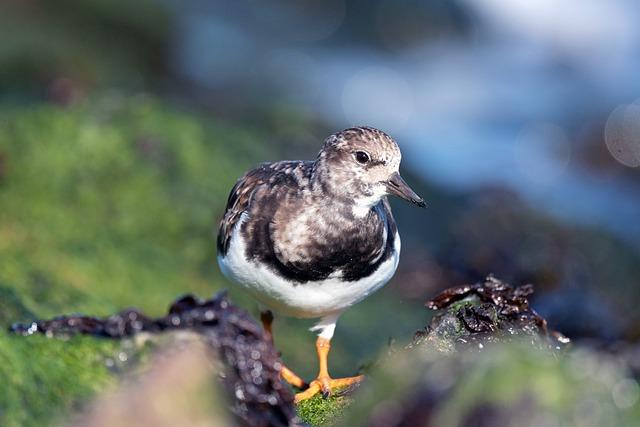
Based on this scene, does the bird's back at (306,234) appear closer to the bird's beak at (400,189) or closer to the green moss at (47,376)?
the bird's beak at (400,189)

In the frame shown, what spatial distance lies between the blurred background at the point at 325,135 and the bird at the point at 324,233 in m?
1.11

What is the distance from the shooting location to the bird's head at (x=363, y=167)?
3854 millimetres

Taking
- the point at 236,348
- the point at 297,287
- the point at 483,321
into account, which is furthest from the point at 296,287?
the point at 236,348

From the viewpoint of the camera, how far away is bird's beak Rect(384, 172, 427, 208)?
12.5ft

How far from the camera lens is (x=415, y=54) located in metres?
13.7

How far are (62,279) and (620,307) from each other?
4278 millimetres

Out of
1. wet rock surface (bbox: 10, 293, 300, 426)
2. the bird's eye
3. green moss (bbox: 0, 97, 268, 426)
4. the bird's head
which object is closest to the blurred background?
green moss (bbox: 0, 97, 268, 426)

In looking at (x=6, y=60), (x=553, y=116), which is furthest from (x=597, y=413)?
(x=553, y=116)

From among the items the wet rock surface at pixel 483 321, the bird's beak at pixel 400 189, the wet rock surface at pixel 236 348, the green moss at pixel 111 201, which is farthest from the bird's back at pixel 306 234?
the green moss at pixel 111 201

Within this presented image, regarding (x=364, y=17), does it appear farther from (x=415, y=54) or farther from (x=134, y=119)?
(x=134, y=119)

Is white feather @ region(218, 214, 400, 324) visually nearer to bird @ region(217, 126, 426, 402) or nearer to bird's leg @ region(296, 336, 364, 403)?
bird @ region(217, 126, 426, 402)

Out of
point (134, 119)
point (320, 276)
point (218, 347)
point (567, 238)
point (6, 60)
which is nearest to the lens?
point (218, 347)

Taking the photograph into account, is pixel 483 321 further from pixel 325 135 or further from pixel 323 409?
pixel 325 135

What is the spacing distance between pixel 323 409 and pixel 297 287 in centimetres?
55
